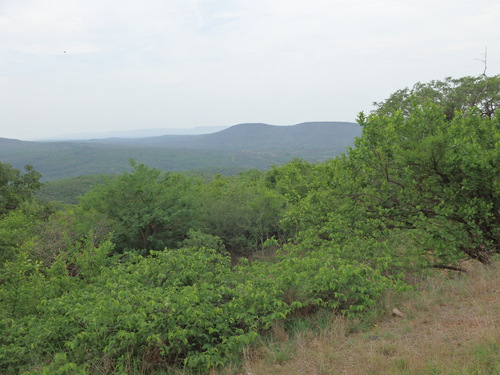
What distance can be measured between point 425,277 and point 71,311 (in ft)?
22.8

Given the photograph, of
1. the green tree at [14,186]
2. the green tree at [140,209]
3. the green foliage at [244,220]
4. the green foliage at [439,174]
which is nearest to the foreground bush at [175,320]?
the green foliage at [439,174]

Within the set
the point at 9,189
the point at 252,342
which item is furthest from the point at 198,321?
the point at 9,189

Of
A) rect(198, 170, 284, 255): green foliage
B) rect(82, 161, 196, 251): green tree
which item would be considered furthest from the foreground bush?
rect(198, 170, 284, 255): green foliage

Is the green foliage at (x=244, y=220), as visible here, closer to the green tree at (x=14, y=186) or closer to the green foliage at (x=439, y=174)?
the green foliage at (x=439, y=174)

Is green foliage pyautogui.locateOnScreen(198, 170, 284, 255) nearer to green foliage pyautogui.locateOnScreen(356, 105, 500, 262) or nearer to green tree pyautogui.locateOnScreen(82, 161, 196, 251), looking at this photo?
green tree pyautogui.locateOnScreen(82, 161, 196, 251)

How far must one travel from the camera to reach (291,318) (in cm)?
599

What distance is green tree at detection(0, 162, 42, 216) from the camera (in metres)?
24.2

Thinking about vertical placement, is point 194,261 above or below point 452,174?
below

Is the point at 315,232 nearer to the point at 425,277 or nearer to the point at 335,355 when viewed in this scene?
the point at 425,277

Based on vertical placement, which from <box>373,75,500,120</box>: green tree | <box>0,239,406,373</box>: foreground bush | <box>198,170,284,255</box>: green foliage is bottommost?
<box>198,170,284,255</box>: green foliage

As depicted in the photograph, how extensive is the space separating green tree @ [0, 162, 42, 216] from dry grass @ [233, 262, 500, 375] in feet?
80.3

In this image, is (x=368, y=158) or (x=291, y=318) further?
(x=368, y=158)

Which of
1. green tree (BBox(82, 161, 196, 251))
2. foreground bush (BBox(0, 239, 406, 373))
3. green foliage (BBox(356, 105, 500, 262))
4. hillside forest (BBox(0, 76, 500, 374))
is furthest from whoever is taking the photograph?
green tree (BBox(82, 161, 196, 251))

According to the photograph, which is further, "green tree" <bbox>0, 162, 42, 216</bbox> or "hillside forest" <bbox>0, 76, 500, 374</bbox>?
"green tree" <bbox>0, 162, 42, 216</bbox>
